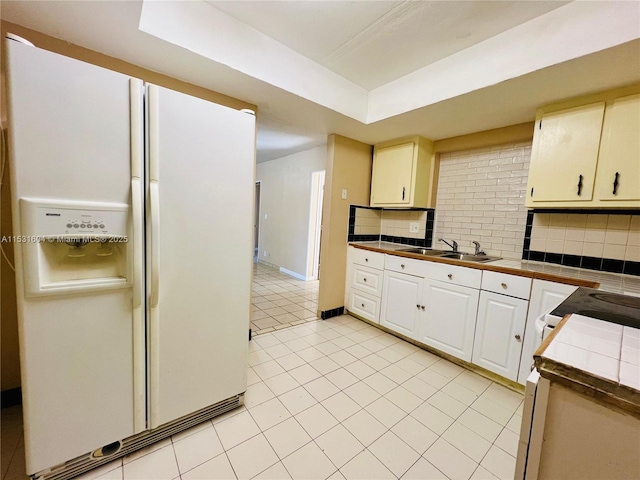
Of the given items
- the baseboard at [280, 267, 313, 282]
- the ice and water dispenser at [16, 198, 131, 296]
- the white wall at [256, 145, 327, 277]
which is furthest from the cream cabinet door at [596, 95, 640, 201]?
the baseboard at [280, 267, 313, 282]

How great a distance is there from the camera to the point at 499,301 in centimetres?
189

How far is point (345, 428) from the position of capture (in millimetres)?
1470

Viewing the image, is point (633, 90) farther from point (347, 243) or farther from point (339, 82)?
point (347, 243)

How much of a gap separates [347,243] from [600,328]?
2.40m

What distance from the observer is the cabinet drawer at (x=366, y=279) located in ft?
9.03

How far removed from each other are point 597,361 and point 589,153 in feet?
5.88

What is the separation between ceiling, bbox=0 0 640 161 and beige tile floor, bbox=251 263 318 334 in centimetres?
213

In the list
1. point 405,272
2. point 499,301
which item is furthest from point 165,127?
point 499,301

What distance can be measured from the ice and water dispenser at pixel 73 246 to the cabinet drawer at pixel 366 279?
218 centimetres

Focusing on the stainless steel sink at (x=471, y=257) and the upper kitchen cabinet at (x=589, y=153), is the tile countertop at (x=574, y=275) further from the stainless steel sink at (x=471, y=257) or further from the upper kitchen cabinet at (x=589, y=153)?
the upper kitchen cabinet at (x=589, y=153)

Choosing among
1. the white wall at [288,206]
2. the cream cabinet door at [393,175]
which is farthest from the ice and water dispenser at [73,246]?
the white wall at [288,206]

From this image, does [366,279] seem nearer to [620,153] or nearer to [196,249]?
[196,249]

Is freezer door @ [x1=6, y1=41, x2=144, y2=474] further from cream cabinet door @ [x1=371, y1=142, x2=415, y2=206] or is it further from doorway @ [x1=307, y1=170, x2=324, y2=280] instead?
doorway @ [x1=307, y1=170, x2=324, y2=280]

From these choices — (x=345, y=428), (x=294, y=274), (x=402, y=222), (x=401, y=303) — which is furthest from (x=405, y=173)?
(x=294, y=274)
